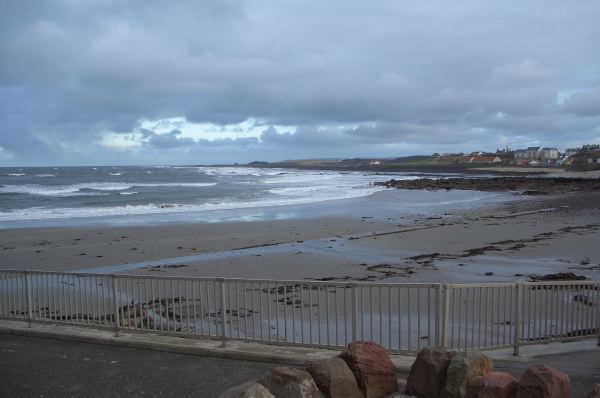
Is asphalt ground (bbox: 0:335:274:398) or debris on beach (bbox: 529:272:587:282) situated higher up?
asphalt ground (bbox: 0:335:274:398)

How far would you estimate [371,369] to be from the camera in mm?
5238

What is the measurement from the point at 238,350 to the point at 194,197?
4581 cm

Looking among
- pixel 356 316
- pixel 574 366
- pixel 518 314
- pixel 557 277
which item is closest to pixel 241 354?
pixel 356 316

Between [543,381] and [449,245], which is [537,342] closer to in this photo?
[543,381]

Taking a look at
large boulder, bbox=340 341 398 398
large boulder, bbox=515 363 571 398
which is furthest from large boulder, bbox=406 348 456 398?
large boulder, bbox=515 363 571 398

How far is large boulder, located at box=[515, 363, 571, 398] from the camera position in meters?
4.30

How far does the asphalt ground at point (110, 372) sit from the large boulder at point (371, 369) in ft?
4.45

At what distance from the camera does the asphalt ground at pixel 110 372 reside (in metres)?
5.74

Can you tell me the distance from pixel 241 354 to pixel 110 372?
1.58 m

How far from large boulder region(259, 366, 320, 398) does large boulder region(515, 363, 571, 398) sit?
1.78 metres

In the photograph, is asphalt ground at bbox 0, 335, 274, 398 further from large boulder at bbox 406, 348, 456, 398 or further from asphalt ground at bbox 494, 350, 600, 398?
asphalt ground at bbox 494, 350, 600, 398

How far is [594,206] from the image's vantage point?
3391cm

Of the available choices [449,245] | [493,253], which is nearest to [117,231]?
[449,245]

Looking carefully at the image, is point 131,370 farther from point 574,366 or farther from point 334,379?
point 574,366
